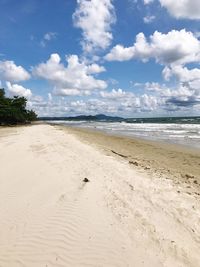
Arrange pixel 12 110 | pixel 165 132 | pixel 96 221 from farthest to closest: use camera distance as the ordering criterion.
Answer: pixel 12 110
pixel 165 132
pixel 96 221

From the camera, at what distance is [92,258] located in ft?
16.2

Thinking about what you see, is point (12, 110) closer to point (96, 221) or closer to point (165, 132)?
point (165, 132)

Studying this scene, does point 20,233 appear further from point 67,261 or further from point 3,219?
point 67,261

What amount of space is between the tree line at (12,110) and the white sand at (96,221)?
166 feet

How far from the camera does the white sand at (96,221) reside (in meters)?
4.98

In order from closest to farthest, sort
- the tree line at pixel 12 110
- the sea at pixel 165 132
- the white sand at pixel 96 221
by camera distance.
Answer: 1. the white sand at pixel 96 221
2. the sea at pixel 165 132
3. the tree line at pixel 12 110

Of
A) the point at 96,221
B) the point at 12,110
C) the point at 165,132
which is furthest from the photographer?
the point at 12,110

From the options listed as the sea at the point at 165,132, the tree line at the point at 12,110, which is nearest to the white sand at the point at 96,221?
the sea at the point at 165,132

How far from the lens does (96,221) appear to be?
6.39 meters

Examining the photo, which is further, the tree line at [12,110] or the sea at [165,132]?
the tree line at [12,110]

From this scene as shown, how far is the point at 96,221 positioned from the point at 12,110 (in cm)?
5787

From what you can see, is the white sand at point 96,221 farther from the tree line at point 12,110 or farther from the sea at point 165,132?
the tree line at point 12,110

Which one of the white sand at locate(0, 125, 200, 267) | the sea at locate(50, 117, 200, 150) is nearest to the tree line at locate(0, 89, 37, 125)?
the sea at locate(50, 117, 200, 150)

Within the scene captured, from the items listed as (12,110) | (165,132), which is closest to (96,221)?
(165,132)
